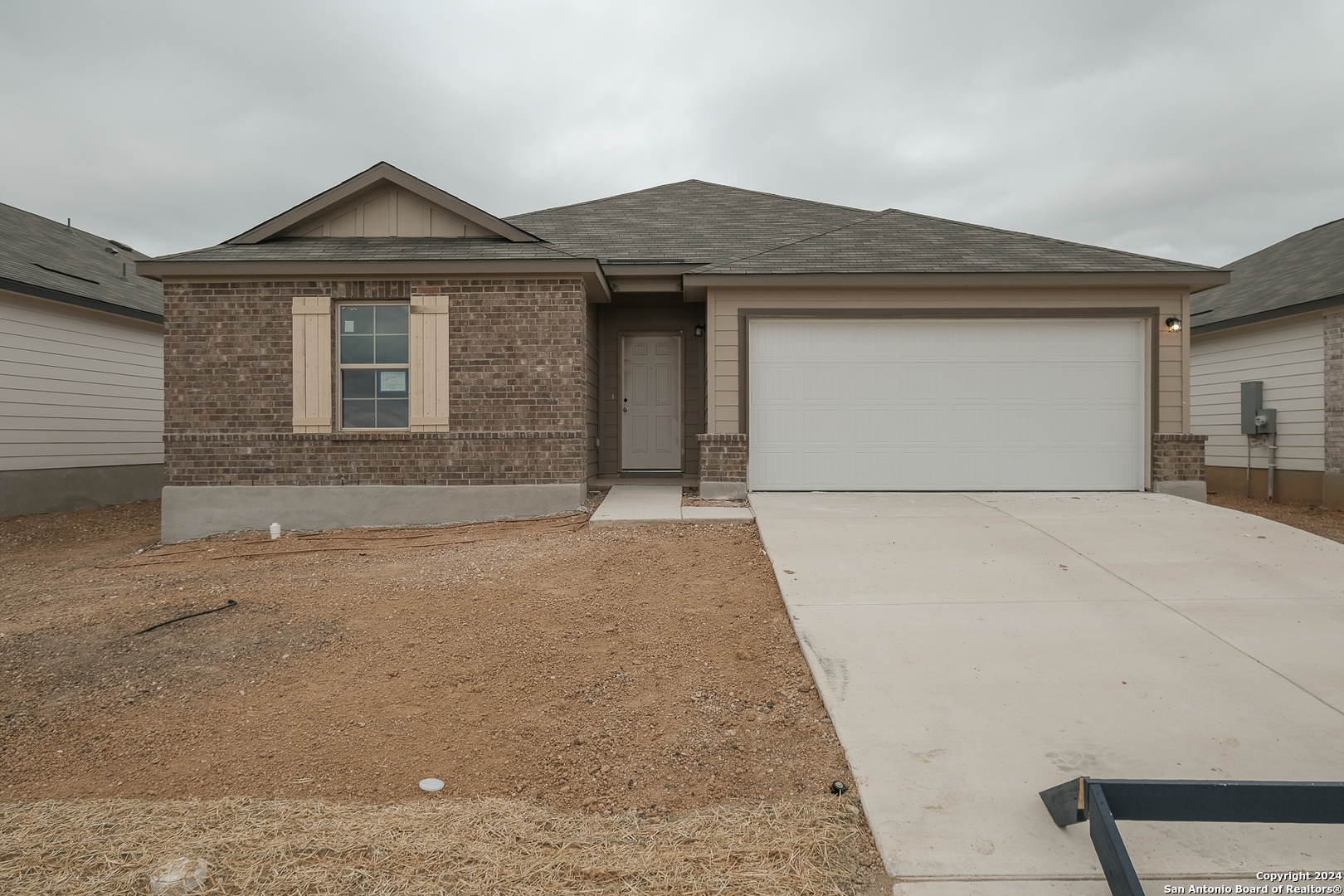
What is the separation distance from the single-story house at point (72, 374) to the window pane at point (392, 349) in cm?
399

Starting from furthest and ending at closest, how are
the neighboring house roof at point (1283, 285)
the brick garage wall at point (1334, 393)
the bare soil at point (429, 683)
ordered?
the neighboring house roof at point (1283, 285) < the brick garage wall at point (1334, 393) < the bare soil at point (429, 683)

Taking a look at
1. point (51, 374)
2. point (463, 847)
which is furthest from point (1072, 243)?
point (51, 374)

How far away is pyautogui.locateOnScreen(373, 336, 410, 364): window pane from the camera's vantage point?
8297mm

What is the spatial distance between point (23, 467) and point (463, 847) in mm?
11739

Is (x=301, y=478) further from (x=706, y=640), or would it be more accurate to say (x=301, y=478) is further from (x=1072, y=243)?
(x=1072, y=243)

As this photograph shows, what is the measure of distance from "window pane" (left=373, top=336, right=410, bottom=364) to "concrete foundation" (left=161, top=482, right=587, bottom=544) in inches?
61.2

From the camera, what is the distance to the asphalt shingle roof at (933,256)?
27.5ft

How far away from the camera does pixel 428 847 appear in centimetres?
230

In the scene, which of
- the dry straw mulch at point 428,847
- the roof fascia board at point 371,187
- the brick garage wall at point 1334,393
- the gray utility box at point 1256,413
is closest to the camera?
the dry straw mulch at point 428,847

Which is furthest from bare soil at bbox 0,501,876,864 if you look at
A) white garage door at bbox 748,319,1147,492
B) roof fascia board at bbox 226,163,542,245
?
roof fascia board at bbox 226,163,542,245

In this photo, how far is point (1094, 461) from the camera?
8.58m

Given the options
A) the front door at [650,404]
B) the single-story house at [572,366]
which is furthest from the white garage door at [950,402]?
the front door at [650,404]

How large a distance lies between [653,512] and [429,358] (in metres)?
3.32

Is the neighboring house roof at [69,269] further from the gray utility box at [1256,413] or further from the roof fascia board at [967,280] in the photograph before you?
the gray utility box at [1256,413]
